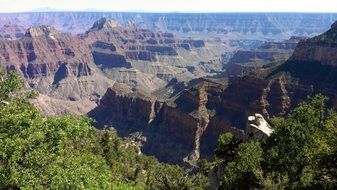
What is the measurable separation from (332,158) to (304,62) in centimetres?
11940

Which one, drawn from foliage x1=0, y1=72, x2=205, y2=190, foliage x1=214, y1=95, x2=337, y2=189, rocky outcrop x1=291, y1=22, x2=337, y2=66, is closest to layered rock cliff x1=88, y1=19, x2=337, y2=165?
rocky outcrop x1=291, y1=22, x2=337, y2=66

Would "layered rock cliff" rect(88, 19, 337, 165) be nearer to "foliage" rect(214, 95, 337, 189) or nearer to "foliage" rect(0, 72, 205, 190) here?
"foliage" rect(214, 95, 337, 189)

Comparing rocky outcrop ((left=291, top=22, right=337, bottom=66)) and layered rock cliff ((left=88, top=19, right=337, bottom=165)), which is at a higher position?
rocky outcrop ((left=291, top=22, right=337, bottom=66))

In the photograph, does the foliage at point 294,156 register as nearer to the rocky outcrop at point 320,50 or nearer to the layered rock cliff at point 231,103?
the layered rock cliff at point 231,103

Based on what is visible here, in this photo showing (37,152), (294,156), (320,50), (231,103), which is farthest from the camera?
(231,103)

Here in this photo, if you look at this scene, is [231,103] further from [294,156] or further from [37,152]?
[37,152]

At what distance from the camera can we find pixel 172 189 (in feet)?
199

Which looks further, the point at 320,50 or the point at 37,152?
the point at 320,50

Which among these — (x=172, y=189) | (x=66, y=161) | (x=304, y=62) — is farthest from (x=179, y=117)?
(x=66, y=161)

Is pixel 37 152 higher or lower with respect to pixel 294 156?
higher

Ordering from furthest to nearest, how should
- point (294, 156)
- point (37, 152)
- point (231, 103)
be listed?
point (231, 103), point (294, 156), point (37, 152)

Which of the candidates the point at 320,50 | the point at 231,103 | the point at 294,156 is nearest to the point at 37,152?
the point at 294,156

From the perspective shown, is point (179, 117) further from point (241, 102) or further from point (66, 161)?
point (66, 161)

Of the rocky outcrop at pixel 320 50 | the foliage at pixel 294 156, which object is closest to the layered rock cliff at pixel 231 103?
the rocky outcrop at pixel 320 50
